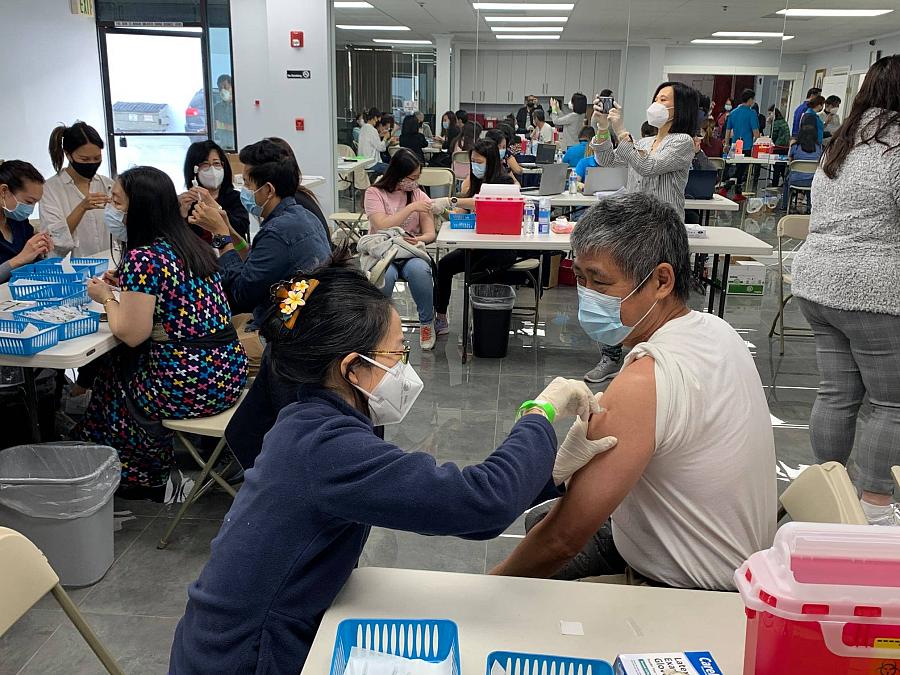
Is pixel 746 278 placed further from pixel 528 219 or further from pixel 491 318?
pixel 491 318

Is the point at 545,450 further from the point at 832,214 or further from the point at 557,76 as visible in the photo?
the point at 557,76

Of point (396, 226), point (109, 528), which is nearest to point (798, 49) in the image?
point (396, 226)

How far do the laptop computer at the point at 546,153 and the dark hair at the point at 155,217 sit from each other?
18.6 ft

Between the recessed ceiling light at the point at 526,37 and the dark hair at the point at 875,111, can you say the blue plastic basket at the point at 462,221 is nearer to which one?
the dark hair at the point at 875,111

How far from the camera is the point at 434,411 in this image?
404 cm

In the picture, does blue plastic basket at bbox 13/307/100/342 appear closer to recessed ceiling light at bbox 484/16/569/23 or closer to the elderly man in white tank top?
the elderly man in white tank top

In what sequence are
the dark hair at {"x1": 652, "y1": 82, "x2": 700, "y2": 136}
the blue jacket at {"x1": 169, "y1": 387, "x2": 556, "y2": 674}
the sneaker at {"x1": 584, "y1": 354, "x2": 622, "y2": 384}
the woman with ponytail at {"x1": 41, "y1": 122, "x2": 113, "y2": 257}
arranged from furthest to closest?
the sneaker at {"x1": 584, "y1": 354, "x2": 622, "y2": 384}, the dark hair at {"x1": 652, "y1": 82, "x2": 700, "y2": 136}, the woman with ponytail at {"x1": 41, "y1": 122, "x2": 113, "y2": 257}, the blue jacket at {"x1": 169, "y1": 387, "x2": 556, "y2": 674}

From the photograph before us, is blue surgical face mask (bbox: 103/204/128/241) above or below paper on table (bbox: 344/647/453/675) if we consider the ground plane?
above

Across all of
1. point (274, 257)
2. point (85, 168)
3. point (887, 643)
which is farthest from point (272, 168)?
point (887, 643)

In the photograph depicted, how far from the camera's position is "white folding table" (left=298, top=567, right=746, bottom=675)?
114 centimetres

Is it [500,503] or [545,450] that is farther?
[545,450]

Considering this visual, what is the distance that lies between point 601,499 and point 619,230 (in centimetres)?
59

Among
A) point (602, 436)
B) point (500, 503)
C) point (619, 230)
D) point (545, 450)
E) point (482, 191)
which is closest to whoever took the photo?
point (500, 503)

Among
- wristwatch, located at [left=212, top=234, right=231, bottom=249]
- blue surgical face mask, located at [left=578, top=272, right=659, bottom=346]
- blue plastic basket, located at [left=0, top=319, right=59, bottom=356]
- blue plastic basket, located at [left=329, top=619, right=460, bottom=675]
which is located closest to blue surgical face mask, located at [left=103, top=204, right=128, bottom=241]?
wristwatch, located at [left=212, top=234, right=231, bottom=249]
